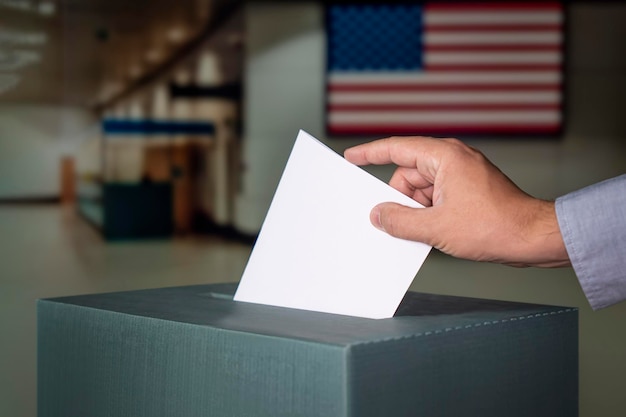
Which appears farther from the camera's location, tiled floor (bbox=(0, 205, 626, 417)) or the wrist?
tiled floor (bbox=(0, 205, 626, 417))

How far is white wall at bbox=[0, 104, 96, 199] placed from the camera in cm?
822

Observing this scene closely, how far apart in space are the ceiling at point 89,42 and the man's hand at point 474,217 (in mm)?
7310

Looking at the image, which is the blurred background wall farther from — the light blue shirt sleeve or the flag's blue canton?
the light blue shirt sleeve

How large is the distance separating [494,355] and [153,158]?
26.2 feet

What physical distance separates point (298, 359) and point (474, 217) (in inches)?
10.4

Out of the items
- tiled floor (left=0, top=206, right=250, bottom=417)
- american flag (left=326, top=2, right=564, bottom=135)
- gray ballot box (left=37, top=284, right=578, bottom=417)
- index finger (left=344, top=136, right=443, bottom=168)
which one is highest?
american flag (left=326, top=2, right=564, bottom=135)

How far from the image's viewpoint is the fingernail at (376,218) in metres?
0.87

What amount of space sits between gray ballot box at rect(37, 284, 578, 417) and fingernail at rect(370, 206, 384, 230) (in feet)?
0.33

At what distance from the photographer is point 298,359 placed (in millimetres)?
761

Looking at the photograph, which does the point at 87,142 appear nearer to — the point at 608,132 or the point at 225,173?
the point at 225,173

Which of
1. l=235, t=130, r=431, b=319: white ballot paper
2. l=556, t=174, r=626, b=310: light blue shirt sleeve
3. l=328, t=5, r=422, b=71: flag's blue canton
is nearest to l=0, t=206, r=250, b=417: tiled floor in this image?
l=235, t=130, r=431, b=319: white ballot paper

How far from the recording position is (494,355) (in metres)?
0.87

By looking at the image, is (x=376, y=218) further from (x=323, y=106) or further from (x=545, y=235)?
(x=323, y=106)

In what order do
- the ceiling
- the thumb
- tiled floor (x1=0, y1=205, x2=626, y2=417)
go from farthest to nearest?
1. the ceiling
2. tiled floor (x1=0, y1=205, x2=626, y2=417)
3. the thumb
